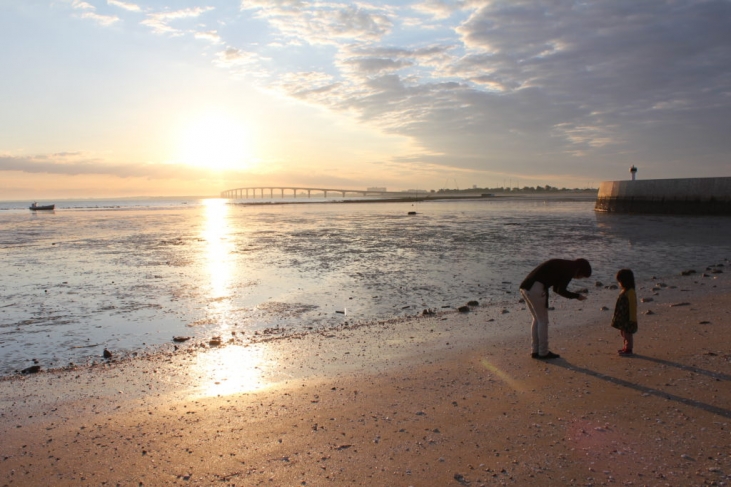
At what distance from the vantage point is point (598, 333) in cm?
828

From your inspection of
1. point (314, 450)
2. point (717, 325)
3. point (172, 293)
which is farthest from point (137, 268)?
point (717, 325)

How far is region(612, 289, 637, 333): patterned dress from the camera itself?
7000mm

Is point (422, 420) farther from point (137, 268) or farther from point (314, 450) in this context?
point (137, 268)

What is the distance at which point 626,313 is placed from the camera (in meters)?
7.04

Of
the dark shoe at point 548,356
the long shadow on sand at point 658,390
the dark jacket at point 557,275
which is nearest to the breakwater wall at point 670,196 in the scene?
the long shadow on sand at point 658,390

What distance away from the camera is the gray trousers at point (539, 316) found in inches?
273

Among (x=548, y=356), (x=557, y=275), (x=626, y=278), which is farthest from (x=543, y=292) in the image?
(x=626, y=278)

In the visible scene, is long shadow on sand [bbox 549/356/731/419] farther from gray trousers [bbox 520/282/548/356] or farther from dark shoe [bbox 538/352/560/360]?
gray trousers [bbox 520/282/548/356]

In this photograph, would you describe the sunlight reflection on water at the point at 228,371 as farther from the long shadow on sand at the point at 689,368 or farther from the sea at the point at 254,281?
the long shadow on sand at the point at 689,368

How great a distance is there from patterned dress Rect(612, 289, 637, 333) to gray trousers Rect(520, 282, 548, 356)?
1234 millimetres

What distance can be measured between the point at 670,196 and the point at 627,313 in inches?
1958

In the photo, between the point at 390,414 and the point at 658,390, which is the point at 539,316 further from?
the point at 390,414

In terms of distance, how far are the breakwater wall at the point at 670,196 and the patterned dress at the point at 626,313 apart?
46.0 metres

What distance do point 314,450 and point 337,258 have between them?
1608cm
